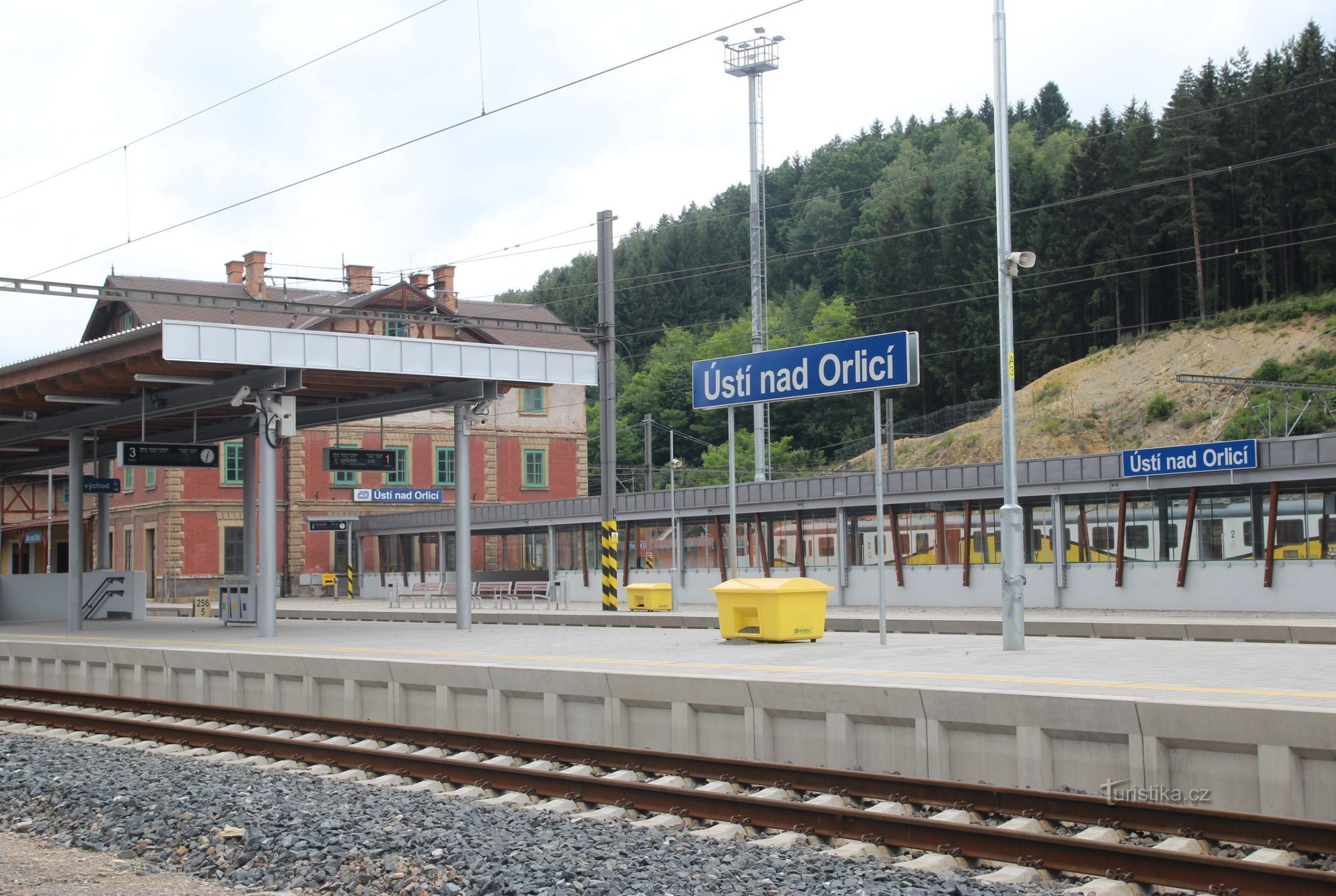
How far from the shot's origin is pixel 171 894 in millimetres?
7637

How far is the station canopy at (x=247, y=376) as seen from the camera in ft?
69.8

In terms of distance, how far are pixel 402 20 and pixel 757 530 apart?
2227cm

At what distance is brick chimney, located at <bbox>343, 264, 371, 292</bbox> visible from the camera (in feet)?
192

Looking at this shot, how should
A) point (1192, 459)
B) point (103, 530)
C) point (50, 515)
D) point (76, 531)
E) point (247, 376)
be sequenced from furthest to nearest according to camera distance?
point (50, 515)
point (103, 530)
point (76, 531)
point (1192, 459)
point (247, 376)

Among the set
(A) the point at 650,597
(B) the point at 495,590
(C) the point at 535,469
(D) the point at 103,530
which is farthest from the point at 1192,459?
(C) the point at 535,469

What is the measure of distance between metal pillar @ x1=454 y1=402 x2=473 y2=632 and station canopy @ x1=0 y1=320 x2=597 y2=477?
0.66 meters

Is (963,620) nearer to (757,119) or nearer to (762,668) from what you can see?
(762,668)

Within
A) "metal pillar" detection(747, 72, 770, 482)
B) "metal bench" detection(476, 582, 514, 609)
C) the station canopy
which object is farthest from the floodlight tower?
the station canopy

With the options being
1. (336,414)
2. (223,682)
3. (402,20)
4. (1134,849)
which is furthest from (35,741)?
(336,414)

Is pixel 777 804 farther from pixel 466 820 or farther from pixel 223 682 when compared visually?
pixel 223 682

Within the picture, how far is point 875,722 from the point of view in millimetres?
10062

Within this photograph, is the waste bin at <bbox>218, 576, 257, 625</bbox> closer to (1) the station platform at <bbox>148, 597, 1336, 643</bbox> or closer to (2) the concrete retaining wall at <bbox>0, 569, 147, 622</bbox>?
(1) the station platform at <bbox>148, 597, 1336, 643</bbox>

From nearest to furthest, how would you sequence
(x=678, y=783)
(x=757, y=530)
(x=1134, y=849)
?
(x=1134, y=849), (x=678, y=783), (x=757, y=530)

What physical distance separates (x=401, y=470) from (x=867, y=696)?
2021 inches
